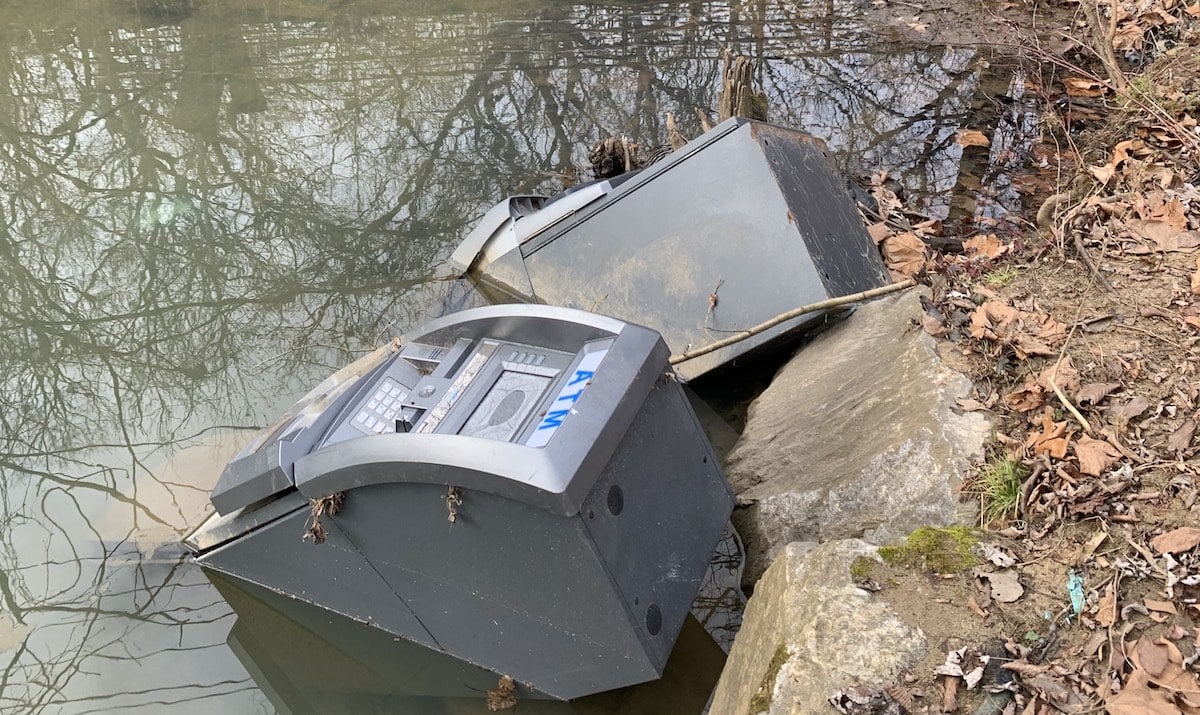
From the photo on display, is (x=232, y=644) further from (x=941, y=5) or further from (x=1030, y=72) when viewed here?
(x=941, y=5)

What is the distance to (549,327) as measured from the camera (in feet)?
9.45

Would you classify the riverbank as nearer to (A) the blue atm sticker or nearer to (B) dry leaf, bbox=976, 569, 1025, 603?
(B) dry leaf, bbox=976, 569, 1025, 603

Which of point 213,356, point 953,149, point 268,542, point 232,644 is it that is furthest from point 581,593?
point 953,149

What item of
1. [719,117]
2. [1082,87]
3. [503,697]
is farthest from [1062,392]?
[1082,87]

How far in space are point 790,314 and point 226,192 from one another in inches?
176

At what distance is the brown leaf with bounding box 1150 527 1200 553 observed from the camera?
216cm

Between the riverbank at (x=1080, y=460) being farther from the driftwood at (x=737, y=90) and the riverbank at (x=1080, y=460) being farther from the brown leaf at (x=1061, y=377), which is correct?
the driftwood at (x=737, y=90)

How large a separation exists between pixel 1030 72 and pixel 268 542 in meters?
6.90

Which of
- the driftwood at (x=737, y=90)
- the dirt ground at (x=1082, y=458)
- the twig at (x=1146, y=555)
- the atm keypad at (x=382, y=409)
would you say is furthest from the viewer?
the driftwood at (x=737, y=90)

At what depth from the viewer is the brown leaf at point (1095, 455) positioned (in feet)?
8.14

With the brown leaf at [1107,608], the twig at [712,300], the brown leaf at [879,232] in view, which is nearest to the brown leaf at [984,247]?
the brown leaf at [879,232]

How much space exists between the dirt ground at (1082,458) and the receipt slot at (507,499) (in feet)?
2.25

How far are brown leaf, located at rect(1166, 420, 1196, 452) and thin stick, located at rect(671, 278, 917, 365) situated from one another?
1492mm

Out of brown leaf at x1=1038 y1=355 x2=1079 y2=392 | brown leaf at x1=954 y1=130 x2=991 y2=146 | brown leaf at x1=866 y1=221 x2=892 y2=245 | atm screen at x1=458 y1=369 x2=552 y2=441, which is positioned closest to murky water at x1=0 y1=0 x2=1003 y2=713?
brown leaf at x1=954 y1=130 x2=991 y2=146
